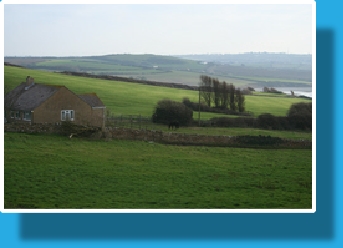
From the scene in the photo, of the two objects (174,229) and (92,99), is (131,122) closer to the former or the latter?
(92,99)

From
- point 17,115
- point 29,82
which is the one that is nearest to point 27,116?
point 17,115

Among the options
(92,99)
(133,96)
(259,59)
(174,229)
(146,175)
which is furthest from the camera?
(259,59)

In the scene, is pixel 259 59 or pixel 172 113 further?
pixel 259 59

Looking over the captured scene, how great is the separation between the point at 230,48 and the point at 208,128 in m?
1.01

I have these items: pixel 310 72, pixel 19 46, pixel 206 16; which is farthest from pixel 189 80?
pixel 19 46

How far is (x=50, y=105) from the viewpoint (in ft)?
23.4

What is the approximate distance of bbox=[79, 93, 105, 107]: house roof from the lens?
717cm

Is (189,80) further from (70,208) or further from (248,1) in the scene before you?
(70,208)

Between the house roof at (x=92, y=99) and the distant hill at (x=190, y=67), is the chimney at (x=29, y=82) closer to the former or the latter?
the distant hill at (x=190, y=67)

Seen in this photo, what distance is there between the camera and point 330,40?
705 centimetres

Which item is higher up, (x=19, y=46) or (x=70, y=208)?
(x=19, y=46)

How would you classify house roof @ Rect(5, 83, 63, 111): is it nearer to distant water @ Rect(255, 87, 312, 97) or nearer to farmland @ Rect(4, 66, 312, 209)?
farmland @ Rect(4, 66, 312, 209)

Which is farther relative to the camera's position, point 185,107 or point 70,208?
point 185,107

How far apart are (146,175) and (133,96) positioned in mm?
996
